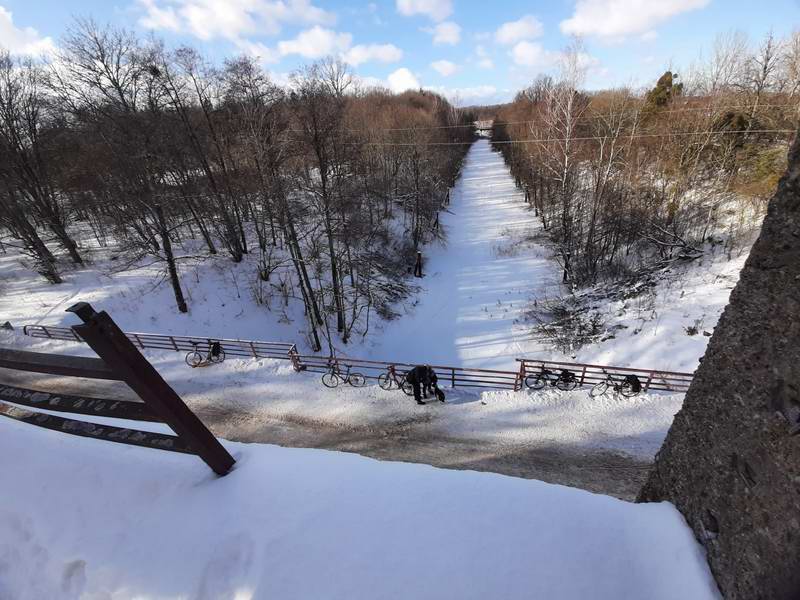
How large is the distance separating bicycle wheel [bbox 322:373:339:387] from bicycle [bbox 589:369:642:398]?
702 centimetres

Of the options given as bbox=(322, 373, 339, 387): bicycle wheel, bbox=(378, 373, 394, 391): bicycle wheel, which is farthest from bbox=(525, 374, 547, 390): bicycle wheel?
bbox=(322, 373, 339, 387): bicycle wheel

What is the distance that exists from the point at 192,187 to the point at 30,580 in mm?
20286

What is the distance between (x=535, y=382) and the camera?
31.2 ft

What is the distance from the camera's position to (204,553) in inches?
95.3

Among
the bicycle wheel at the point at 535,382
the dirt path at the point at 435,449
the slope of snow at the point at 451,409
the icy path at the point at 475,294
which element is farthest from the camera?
the icy path at the point at 475,294

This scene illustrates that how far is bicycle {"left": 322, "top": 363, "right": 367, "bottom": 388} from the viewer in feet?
33.0

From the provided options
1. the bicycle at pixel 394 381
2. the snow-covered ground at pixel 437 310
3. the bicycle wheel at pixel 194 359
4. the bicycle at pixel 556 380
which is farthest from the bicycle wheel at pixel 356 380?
the snow-covered ground at pixel 437 310

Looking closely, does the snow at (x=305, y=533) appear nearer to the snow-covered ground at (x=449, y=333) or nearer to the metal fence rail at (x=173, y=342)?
the snow-covered ground at (x=449, y=333)

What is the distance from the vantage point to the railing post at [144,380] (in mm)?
2025

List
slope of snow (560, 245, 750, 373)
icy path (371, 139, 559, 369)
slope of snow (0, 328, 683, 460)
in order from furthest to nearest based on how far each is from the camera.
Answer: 1. icy path (371, 139, 559, 369)
2. slope of snow (560, 245, 750, 373)
3. slope of snow (0, 328, 683, 460)

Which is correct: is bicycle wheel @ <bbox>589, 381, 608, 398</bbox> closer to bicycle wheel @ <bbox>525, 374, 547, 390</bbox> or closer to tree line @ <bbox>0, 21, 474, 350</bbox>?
bicycle wheel @ <bbox>525, 374, 547, 390</bbox>

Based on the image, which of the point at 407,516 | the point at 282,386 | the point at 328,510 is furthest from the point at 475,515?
the point at 282,386

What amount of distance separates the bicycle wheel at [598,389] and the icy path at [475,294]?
4680 mm

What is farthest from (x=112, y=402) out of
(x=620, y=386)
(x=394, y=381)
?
(x=620, y=386)
